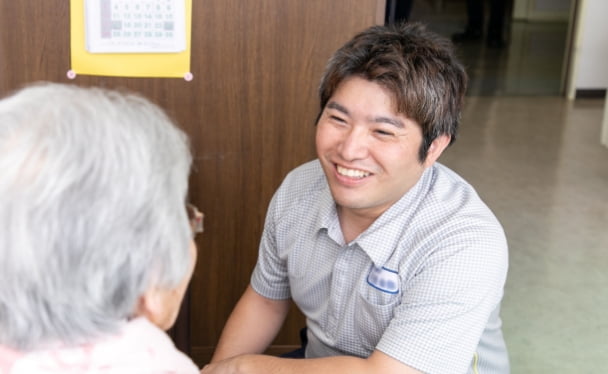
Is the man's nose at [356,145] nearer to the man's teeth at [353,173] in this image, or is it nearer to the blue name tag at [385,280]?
the man's teeth at [353,173]

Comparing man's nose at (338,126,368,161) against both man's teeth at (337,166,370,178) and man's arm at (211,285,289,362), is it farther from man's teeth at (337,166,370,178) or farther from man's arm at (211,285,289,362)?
man's arm at (211,285,289,362)

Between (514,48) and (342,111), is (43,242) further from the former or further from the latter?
(514,48)

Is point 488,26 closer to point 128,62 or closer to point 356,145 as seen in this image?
point 128,62

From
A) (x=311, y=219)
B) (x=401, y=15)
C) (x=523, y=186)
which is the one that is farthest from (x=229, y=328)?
(x=401, y=15)

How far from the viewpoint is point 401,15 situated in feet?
20.8

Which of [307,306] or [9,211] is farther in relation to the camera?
[307,306]

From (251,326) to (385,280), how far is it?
1.34 feet

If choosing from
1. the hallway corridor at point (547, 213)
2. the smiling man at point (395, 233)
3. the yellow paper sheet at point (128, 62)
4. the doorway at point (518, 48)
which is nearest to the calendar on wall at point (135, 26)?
the yellow paper sheet at point (128, 62)

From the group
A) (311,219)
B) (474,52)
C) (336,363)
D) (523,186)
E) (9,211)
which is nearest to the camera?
(9,211)

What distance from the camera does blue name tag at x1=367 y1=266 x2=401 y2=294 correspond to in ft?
5.22

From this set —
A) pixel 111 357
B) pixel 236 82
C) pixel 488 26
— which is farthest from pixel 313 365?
pixel 488 26

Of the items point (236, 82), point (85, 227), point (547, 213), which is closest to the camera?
point (85, 227)

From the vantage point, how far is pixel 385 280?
1599 millimetres

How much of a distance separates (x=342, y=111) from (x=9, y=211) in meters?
0.80
